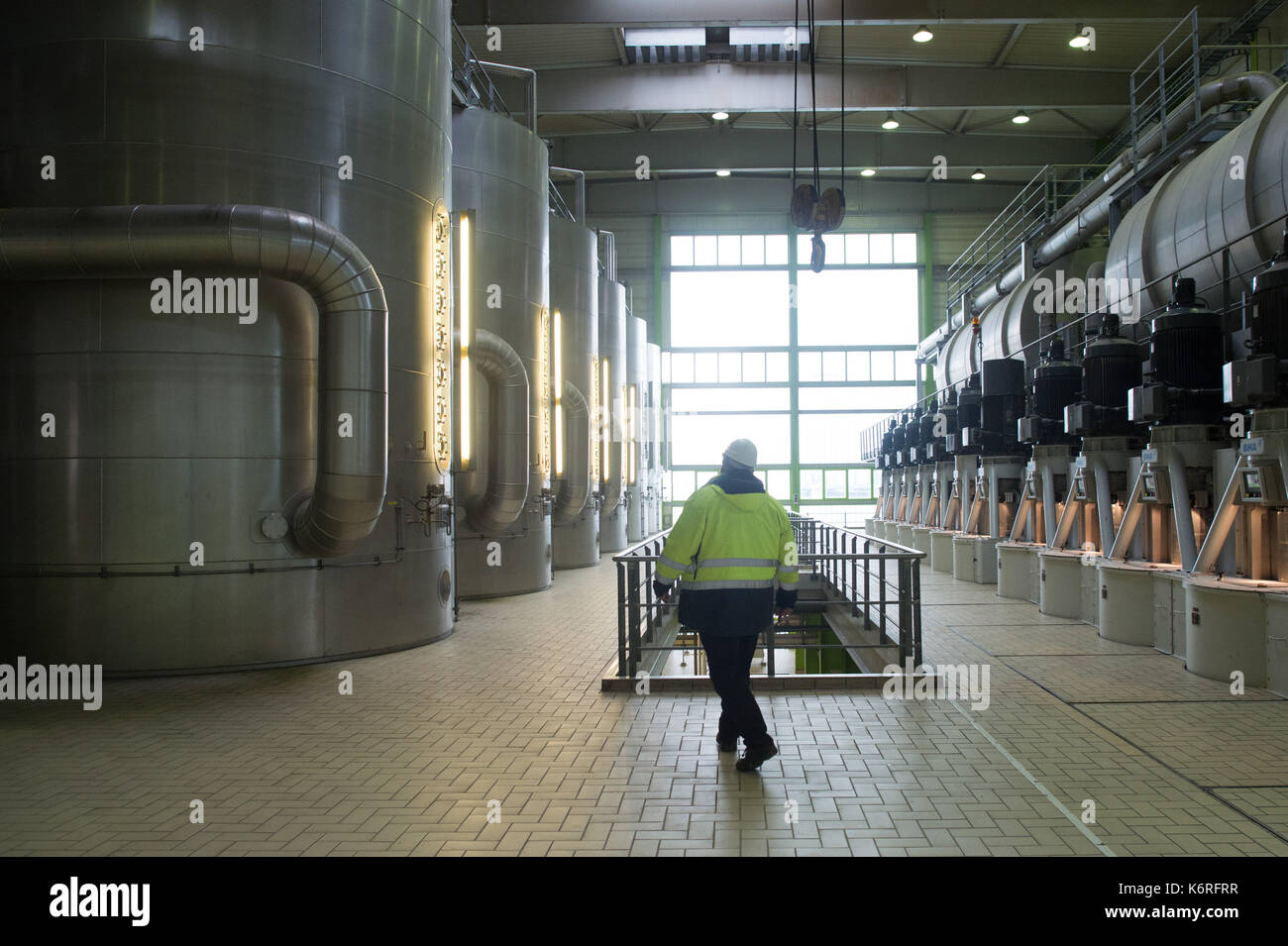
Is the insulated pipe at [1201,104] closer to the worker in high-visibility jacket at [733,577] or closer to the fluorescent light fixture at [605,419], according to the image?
the worker in high-visibility jacket at [733,577]

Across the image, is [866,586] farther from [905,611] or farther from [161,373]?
[161,373]

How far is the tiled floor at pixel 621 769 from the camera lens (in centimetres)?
427

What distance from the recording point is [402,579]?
923cm

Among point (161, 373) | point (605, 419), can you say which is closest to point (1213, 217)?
point (161, 373)

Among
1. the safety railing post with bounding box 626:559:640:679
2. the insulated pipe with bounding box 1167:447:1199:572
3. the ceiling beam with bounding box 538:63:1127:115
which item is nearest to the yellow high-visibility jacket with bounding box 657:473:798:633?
the safety railing post with bounding box 626:559:640:679

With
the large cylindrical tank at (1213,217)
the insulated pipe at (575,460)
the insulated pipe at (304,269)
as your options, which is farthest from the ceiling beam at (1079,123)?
the insulated pipe at (304,269)

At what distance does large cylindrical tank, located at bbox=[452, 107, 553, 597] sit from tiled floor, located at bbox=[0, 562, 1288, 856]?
4.76 meters

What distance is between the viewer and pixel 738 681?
534cm

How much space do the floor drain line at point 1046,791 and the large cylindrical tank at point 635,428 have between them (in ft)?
57.1

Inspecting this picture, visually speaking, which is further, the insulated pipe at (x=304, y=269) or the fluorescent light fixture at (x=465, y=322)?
the fluorescent light fixture at (x=465, y=322)

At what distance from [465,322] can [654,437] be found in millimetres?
17478

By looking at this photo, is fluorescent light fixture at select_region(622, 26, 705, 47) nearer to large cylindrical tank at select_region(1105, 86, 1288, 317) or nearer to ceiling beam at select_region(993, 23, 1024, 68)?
ceiling beam at select_region(993, 23, 1024, 68)

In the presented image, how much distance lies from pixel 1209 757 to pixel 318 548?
6.90 m
